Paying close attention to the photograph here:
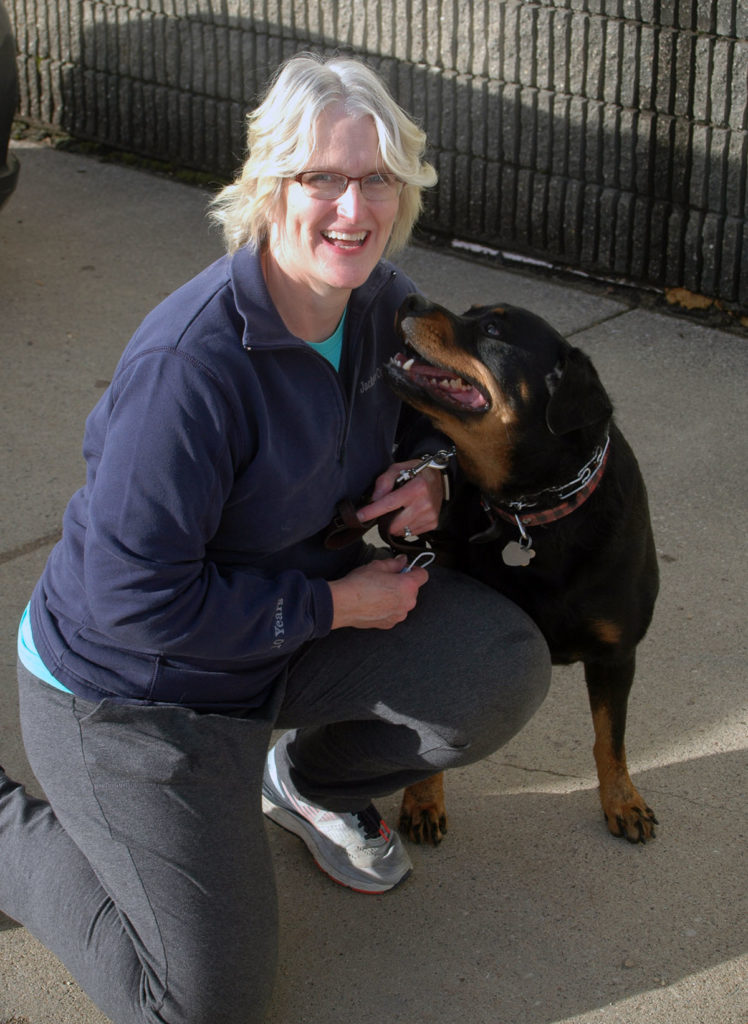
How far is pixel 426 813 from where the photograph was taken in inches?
106

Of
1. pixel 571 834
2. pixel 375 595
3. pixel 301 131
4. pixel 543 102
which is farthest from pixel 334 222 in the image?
pixel 543 102

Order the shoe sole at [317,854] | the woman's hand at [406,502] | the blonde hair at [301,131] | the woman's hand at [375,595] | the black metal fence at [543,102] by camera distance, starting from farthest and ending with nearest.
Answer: the black metal fence at [543,102] → the shoe sole at [317,854] → the woman's hand at [406,502] → the woman's hand at [375,595] → the blonde hair at [301,131]

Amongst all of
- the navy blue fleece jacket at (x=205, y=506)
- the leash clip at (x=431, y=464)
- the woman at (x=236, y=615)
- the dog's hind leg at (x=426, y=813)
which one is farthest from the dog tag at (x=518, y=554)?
the dog's hind leg at (x=426, y=813)

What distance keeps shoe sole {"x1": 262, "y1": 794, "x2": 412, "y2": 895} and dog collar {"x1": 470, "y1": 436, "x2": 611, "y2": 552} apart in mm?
736

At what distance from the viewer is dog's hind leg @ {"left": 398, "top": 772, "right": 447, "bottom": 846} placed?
105 inches

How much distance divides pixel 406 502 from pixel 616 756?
29.8 inches

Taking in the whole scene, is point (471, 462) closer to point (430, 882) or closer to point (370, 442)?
point (370, 442)

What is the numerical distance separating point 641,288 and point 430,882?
10.5ft

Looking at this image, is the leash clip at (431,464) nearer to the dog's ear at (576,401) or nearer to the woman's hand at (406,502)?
the woman's hand at (406,502)

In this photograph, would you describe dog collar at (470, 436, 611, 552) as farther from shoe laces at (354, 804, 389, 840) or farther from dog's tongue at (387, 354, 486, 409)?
shoe laces at (354, 804, 389, 840)

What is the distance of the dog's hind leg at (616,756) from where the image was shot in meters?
2.64

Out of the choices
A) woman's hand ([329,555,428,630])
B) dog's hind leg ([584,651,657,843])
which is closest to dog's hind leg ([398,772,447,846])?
dog's hind leg ([584,651,657,843])

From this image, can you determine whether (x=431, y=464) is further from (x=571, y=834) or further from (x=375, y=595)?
(x=571, y=834)

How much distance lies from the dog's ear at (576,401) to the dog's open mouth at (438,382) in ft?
0.56
